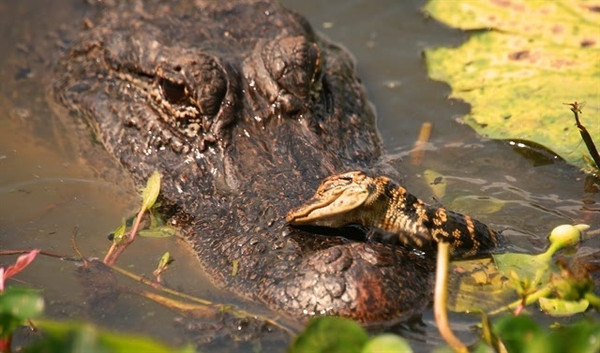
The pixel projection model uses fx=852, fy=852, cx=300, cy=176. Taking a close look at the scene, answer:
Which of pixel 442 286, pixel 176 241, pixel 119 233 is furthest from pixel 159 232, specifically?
pixel 442 286

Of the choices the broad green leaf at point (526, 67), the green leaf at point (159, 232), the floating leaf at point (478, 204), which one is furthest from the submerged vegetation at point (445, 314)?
the broad green leaf at point (526, 67)

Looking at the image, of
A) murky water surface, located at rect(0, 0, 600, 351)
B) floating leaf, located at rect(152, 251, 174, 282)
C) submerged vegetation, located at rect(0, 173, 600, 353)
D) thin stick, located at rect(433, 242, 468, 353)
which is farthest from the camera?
floating leaf, located at rect(152, 251, 174, 282)

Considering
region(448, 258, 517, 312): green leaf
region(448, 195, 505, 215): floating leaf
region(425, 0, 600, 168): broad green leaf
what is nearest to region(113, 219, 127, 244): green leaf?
region(448, 258, 517, 312): green leaf

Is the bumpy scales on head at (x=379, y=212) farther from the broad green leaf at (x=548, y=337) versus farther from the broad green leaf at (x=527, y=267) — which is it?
the broad green leaf at (x=548, y=337)

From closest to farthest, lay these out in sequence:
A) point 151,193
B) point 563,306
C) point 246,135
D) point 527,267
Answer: point 563,306 → point 527,267 → point 151,193 → point 246,135

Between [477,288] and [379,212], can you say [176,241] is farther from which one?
[477,288]

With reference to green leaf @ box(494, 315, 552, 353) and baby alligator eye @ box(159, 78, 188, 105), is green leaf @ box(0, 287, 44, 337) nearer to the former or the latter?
green leaf @ box(494, 315, 552, 353)
